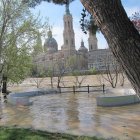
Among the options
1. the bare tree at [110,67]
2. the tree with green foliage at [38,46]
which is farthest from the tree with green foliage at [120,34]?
the bare tree at [110,67]

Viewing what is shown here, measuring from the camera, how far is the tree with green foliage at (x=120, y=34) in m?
3.63

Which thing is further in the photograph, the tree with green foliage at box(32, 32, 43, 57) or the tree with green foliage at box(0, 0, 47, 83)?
the tree with green foliage at box(32, 32, 43, 57)

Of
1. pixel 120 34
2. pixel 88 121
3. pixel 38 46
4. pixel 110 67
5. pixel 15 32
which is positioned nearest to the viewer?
pixel 120 34

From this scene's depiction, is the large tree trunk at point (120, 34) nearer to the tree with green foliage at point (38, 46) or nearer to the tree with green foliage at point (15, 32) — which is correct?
the tree with green foliage at point (15, 32)

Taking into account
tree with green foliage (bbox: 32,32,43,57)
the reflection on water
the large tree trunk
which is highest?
tree with green foliage (bbox: 32,32,43,57)

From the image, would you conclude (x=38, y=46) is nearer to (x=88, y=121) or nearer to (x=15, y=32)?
(x=15, y=32)

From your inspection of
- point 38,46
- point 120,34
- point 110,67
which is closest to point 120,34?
point 120,34

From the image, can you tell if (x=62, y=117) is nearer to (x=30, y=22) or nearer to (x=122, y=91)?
(x=30, y=22)

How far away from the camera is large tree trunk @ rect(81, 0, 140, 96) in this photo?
363 cm

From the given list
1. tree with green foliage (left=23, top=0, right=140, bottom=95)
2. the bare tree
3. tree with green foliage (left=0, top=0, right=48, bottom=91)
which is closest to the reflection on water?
tree with green foliage (left=0, top=0, right=48, bottom=91)

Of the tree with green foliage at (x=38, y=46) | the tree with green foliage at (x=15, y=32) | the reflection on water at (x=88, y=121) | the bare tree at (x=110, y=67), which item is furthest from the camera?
the bare tree at (x=110, y=67)

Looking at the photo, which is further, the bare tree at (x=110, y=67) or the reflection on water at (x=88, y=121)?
the bare tree at (x=110, y=67)

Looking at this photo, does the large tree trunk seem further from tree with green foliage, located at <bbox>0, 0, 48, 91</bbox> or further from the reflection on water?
tree with green foliage, located at <bbox>0, 0, 48, 91</bbox>

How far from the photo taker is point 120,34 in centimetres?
372
